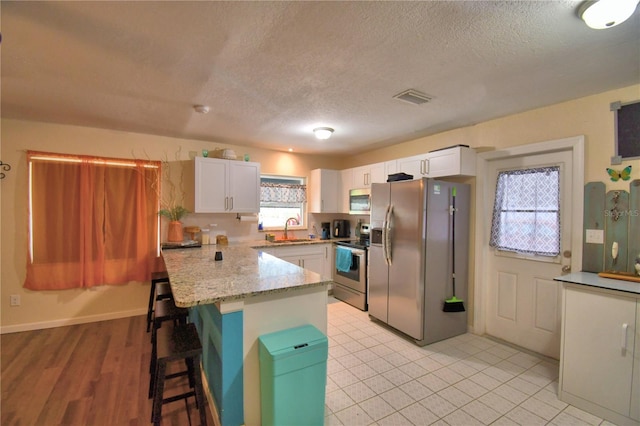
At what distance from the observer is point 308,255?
4406 millimetres

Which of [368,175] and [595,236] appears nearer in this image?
[595,236]

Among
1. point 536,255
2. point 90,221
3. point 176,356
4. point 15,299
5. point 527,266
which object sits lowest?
point 15,299

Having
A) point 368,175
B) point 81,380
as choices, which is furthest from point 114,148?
point 368,175

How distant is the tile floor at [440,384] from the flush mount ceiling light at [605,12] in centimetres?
242

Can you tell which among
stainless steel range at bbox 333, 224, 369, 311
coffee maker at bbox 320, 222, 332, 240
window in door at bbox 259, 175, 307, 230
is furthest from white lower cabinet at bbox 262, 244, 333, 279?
window in door at bbox 259, 175, 307, 230

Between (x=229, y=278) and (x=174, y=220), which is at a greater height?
(x=174, y=220)

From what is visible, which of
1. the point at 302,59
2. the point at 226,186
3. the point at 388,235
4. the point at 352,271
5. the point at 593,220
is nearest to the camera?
the point at 302,59

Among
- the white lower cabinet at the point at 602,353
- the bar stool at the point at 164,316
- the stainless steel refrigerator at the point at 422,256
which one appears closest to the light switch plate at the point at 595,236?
the white lower cabinet at the point at 602,353

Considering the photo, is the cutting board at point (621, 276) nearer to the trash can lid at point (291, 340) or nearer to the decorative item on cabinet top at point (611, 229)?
the decorative item on cabinet top at point (611, 229)

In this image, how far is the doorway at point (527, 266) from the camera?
8.43 ft

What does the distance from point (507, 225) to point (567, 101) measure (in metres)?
1.27

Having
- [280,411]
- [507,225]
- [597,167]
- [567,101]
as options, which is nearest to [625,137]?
[597,167]

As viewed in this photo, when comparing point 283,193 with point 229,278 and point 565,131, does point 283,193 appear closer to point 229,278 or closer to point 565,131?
point 229,278

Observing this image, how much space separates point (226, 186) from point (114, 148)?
56.3 inches
